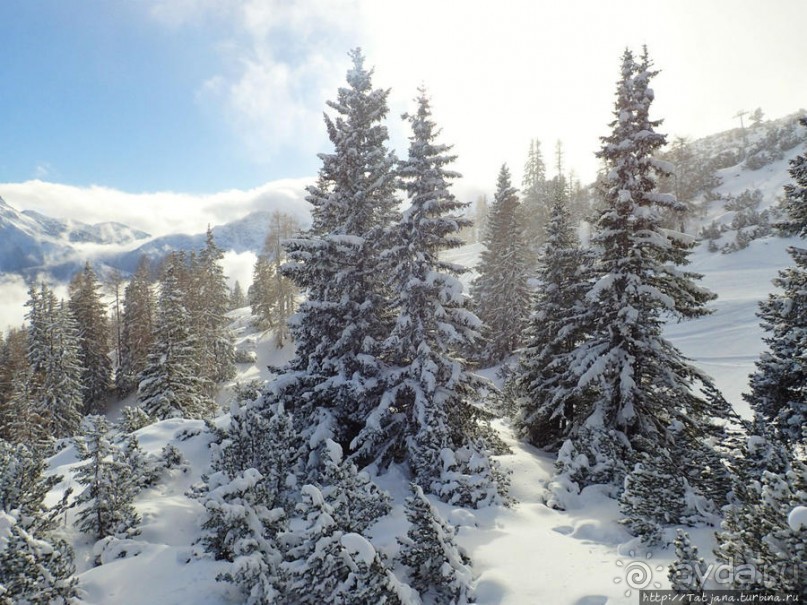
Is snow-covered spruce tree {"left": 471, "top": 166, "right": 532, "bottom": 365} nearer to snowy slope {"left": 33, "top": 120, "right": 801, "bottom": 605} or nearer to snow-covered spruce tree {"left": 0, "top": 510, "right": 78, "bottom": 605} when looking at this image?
snowy slope {"left": 33, "top": 120, "right": 801, "bottom": 605}

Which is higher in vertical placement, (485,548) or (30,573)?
(30,573)

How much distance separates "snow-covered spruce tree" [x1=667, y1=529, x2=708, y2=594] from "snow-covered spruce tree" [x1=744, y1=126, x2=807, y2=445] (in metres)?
7.61

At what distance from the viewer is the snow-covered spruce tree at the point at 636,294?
12945 millimetres

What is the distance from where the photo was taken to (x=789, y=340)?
36.6ft

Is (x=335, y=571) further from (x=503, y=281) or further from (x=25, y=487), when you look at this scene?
(x=503, y=281)

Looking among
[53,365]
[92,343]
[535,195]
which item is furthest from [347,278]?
[535,195]

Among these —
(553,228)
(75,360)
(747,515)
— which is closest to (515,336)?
(553,228)

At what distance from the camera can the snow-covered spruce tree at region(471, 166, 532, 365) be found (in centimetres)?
3450

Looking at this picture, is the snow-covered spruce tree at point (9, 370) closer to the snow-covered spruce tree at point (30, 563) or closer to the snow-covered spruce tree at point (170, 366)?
the snow-covered spruce tree at point (170, 366)

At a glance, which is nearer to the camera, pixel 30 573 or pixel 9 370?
pixel 30 573

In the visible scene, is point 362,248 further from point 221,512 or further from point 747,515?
point 747,515

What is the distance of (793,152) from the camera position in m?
60.5

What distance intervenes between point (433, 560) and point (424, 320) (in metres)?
A: 7.06
